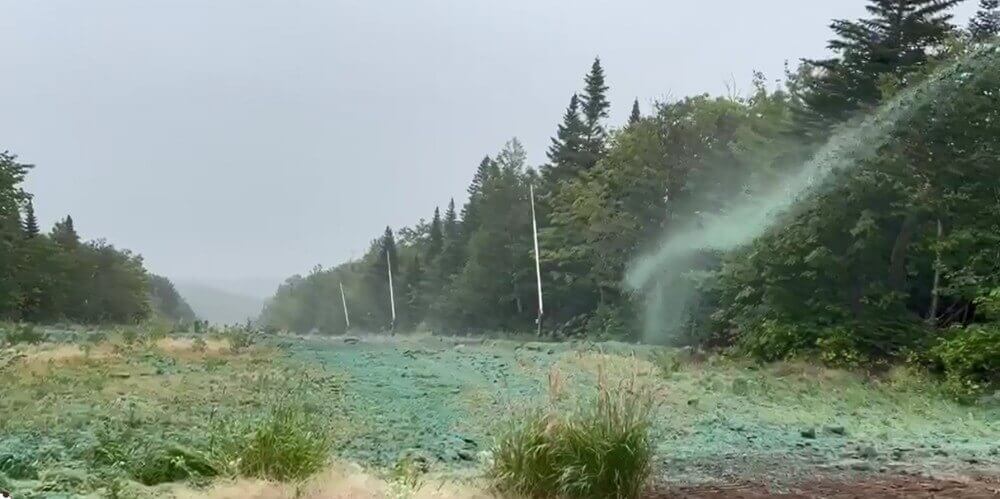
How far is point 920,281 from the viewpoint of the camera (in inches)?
618

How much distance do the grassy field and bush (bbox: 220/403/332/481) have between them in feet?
0.04

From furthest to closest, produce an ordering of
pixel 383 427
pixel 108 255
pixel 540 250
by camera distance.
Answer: pixel 108 255 < pixel 540 250 < pixel 383 427

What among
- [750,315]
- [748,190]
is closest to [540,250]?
[748,190]

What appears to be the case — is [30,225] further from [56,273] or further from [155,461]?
[155,461]

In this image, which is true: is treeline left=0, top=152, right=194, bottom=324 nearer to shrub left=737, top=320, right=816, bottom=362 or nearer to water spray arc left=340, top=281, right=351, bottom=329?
water spray arc left=340, top=281, right=351, bottom=329

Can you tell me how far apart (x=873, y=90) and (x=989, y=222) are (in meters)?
4.63

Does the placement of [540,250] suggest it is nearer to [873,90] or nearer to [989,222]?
[873,90]

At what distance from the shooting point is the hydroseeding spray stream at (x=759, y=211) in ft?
46.0

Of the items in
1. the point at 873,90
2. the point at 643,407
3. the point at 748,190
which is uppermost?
the point at 873,90

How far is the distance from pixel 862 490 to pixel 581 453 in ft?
5.62

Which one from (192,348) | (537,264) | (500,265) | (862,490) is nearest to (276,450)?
(862,490)

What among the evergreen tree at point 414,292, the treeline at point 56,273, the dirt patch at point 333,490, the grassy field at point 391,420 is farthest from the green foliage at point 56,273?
the dirt patch at point 333,490

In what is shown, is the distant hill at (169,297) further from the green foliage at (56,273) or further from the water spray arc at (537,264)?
the water spray arc at (537,264)

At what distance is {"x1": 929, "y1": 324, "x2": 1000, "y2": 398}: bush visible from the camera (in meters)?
11.7
